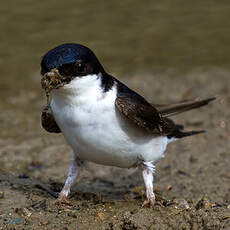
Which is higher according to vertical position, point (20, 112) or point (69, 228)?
point (69, 228)

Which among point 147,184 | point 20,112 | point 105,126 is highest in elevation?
point 105,126

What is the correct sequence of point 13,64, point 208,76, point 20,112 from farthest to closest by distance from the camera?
1. point 13,64
2. point 208,76
3. point 20,112

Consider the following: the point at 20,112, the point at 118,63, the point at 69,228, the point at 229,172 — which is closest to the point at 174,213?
the point at 69,228

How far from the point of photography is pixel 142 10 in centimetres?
1387

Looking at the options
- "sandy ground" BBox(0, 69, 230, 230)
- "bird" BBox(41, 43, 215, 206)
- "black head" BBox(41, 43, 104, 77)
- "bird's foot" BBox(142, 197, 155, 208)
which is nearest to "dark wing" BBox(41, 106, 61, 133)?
"bird" BBox(41, 43, 215, 206)

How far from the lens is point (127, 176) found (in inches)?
270

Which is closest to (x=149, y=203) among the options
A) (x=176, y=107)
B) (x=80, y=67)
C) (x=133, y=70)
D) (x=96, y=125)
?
(x=96, y=125)

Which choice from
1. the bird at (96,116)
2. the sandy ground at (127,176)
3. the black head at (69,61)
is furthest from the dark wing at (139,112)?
the sandy ground at (127,176)

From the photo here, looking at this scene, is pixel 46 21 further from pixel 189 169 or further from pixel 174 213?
pixel 174 213

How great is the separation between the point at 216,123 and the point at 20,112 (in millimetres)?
3132

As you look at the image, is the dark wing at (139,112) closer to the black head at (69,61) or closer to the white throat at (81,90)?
the white throat at (81,90)

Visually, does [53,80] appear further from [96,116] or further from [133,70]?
[133,70]

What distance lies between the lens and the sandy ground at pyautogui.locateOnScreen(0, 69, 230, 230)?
450 centimetres

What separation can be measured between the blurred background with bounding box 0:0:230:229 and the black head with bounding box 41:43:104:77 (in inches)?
51.5
